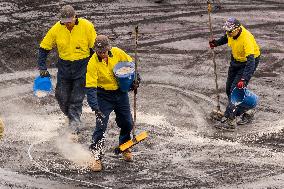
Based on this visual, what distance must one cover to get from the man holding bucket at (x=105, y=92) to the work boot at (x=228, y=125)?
2019 mm

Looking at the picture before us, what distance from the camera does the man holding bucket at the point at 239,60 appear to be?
11.1m

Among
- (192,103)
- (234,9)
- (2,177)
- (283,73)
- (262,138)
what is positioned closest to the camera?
(2,177)

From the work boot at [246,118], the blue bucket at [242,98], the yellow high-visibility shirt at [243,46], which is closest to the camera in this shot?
the yellow high-visibility shirt at [243,46]

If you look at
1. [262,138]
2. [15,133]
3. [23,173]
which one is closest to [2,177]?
[23,173]

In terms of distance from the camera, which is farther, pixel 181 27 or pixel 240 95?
pixel 181 27

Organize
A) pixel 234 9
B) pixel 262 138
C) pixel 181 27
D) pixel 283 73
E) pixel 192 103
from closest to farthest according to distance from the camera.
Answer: pixel 262 138 < pixel 192 103 < pixel 283 73 < pixel 181 27 < pixel 234 9

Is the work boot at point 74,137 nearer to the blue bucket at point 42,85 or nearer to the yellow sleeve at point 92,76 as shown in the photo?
the blue bucket at point 42,85

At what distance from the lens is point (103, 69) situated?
30.9 ft

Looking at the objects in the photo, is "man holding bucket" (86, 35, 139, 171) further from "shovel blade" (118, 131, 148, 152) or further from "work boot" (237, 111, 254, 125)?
"work boot" (237, 111, 254, 125)

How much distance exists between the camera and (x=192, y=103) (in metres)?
12.5

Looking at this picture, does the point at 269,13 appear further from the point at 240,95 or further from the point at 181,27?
the point at 240,95

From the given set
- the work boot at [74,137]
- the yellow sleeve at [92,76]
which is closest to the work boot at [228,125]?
the work boot at [74,137]

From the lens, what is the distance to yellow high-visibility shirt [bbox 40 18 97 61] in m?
10.6

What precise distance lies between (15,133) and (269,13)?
908 cm
